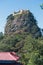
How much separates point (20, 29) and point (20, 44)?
514 inches

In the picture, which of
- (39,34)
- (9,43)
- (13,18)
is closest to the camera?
(9,43)

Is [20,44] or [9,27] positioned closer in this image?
[20,44]

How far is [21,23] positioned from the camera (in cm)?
5709

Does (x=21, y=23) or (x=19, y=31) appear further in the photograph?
(x=21, y=23)

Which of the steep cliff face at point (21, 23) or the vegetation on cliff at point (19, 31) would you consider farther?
the steep cliff face at point (21, 23)

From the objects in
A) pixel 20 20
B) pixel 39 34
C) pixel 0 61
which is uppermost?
pixel 20 20

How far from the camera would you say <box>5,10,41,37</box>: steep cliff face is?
54.5 meters

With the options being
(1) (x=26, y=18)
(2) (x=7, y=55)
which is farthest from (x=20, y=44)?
(2) (x=7, y=55)

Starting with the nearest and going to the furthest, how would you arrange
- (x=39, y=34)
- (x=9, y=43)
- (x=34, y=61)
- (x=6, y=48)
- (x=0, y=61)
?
1. (x=0, y=61)
2. (x=34, y=61)
3. (x=6, y=48)
4. (x=9, y=43)
5. (x=39, y=34)

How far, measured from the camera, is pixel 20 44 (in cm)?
4253

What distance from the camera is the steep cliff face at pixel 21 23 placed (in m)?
54.5

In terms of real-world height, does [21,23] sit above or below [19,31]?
above

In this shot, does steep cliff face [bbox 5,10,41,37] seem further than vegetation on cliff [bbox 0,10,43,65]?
Yes

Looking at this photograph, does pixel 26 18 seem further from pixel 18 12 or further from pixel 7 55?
pixel 7 55
